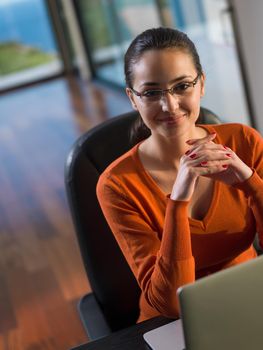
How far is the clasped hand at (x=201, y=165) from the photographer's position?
1.48 metres

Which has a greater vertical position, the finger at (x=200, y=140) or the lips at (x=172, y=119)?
the lips at (x=172, y=119)

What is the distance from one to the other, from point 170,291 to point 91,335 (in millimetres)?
Result: 255

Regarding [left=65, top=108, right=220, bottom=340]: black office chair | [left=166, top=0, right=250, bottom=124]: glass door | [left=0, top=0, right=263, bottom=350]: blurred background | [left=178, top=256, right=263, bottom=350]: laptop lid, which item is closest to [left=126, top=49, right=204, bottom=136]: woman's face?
[left=65, top=108, right=220, bottom=340]: black office chair

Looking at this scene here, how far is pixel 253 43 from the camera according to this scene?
3824mm

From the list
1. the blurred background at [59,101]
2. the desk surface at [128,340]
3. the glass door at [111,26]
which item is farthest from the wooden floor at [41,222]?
the desk surface at [128,340]

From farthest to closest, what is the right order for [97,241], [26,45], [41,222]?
[26,45]
[41,222]
[97,241]

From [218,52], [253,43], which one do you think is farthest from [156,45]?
[218,52]

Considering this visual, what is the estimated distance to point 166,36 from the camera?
1.56 meters

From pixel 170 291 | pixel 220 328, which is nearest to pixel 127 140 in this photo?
pixel 170 291

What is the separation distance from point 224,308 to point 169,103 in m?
0.62

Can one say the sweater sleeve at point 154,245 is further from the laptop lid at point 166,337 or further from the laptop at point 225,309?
the laptop at point 225,309

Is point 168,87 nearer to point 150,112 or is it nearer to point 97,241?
point 150,112

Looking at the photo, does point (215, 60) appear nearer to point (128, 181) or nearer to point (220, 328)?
point (128, 181)

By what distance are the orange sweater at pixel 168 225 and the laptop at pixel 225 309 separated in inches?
17.3
